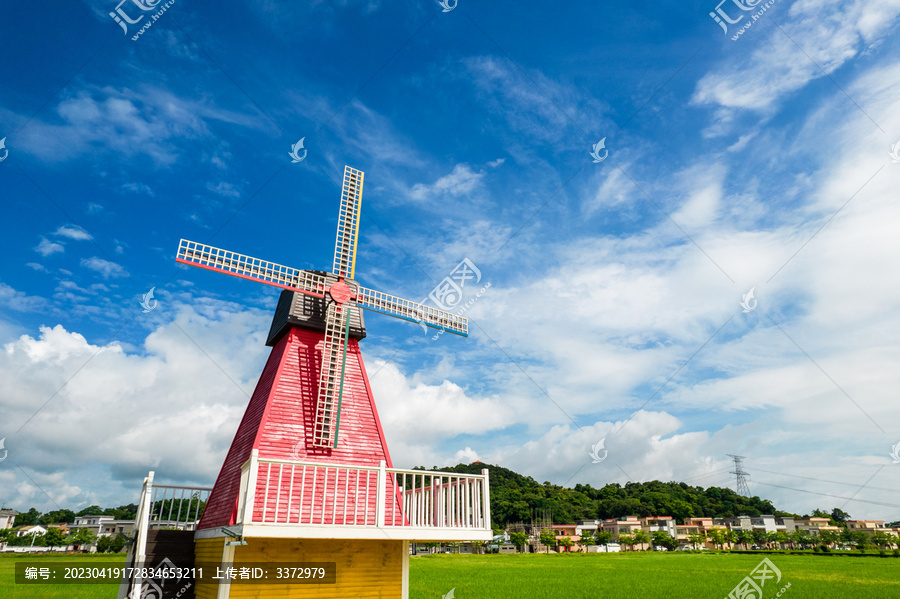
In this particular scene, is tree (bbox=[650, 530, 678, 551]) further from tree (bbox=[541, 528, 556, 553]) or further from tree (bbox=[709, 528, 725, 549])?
tree (bbox=[541, 528, 556, 553])

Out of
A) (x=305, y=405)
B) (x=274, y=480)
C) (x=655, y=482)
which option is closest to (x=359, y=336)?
(x=305, y=405)

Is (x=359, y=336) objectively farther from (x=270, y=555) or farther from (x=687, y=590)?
(x=687, y=590)

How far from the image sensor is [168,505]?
500 inches

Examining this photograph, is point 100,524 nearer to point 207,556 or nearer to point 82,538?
point 82,538

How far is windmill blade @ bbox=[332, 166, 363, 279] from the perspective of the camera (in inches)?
541

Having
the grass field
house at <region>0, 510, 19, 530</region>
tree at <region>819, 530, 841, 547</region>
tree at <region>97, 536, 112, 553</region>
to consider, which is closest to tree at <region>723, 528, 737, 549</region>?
tree at <region>819, 530, 841, 547</region>

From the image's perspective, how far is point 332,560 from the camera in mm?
9570

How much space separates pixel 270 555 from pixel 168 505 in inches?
210

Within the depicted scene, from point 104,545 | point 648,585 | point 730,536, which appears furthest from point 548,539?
point 104,545

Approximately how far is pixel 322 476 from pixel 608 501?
118368 mm

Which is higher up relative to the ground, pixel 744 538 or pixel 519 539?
pixel 519 539

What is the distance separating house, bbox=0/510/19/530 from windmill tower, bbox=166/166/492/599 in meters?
88.2

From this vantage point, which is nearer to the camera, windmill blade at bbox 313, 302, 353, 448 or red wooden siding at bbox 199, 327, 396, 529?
red wooden siding at bbox 199, 327, 396, 529

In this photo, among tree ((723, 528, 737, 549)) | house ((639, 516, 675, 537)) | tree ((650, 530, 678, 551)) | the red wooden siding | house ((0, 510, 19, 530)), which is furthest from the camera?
house ((639, 516, 675, 537))
